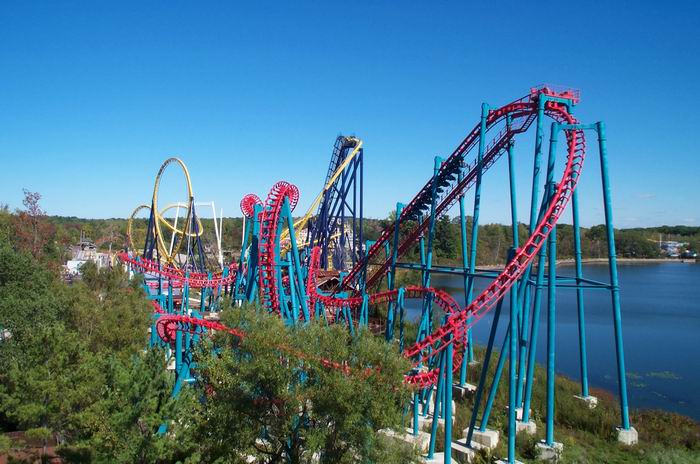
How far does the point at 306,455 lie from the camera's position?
8.14 metres

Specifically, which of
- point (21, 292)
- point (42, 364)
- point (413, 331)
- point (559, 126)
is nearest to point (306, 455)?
point (42, 364)

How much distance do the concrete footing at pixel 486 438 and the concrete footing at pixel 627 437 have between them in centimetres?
286

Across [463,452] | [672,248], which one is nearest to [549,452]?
[463,452]

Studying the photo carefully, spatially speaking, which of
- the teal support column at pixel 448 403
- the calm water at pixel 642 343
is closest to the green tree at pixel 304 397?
the teal support column at pixel 448 403

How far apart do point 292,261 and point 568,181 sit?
8108 mm

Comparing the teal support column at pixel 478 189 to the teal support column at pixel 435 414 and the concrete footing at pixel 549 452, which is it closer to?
the teal support column at pixel 435 414

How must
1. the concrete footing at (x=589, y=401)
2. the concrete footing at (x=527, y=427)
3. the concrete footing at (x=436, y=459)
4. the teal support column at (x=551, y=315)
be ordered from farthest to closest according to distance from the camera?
the concrete footing at (x=589, y=401) → the concrete footing at (x=527, y=427) → the teal support column at (x=551, y=315) → the concrete footing at (x=436, y=459)

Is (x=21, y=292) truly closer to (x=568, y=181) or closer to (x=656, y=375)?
(x=568, y=181)

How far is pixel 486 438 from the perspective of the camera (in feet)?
41.1

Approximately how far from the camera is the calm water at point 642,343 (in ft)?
67.9

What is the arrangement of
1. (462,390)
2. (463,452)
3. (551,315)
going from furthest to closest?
(462,390)
(551,315)
(463,452)

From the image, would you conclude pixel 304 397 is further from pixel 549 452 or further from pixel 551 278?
pixel 551 278

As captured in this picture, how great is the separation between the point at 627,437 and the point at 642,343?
19.1m

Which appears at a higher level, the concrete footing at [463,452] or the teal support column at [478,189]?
the teal support column at [478,189]
